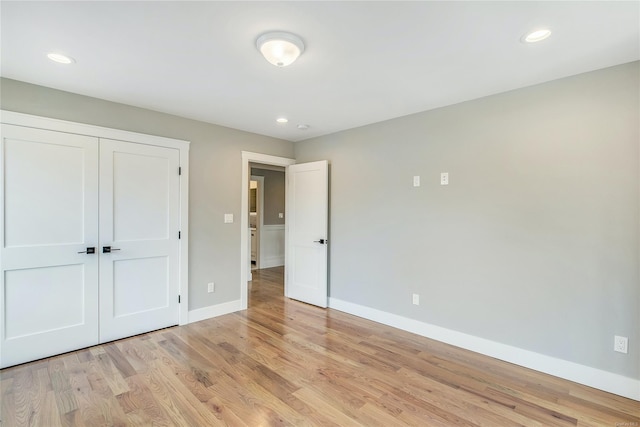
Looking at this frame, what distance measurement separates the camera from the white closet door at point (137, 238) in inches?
118

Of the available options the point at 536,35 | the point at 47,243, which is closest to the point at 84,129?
the point at 47,243

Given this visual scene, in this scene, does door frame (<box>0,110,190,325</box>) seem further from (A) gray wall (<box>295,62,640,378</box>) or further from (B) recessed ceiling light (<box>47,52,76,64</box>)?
(A) gray wall (<box>295,62,640,378</box>)

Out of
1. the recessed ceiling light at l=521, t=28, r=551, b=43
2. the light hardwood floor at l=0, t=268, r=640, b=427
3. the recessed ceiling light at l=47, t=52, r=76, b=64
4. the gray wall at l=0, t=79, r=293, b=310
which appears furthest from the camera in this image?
the gray wall at l=0, t=79, r=293, b=310

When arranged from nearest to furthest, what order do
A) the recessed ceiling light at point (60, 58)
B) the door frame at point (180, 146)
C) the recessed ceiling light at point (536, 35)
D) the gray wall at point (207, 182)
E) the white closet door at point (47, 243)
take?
the recessed ceiling light at point (536, 35) < the recessed ceiling light at point (60, 58) < the white closet door at point (47, 243) < the door frame at point (180, 146) < the gray wall at point (207, 182)

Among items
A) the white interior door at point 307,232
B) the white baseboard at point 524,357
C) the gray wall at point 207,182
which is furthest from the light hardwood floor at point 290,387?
the white interior door at point 307,232

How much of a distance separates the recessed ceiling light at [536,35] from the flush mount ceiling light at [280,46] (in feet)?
4.74

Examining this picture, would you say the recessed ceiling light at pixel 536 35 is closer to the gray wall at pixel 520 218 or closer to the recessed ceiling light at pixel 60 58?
the gray wall at pixel 520 218

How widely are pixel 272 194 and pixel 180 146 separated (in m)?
3.57

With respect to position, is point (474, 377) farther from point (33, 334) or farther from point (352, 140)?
point (33, 334)

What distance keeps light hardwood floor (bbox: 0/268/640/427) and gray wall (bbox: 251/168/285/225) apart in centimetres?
398

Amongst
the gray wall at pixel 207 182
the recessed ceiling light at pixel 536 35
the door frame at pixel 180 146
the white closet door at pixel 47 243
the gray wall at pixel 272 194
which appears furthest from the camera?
the gray wall at pixel 272 194

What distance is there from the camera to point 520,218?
104 inches

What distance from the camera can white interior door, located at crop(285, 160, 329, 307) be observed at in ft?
13.7

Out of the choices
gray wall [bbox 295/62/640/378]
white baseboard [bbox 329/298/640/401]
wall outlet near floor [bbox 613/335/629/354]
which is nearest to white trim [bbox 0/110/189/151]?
gray wall [bbox 295/62/640/378]
